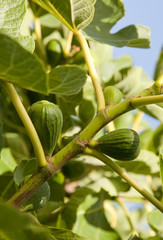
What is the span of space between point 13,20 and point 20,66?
0.25 meters

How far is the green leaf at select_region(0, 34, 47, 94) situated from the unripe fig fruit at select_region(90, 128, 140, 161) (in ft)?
0.61

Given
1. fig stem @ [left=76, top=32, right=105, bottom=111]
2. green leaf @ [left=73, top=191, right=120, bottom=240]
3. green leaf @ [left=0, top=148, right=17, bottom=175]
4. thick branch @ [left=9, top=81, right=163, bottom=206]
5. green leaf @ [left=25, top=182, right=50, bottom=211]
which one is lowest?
green leaf @ [left=73, top=191, right=120, bottom=240]

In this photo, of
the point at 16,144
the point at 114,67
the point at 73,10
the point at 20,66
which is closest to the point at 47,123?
the point at 20,66

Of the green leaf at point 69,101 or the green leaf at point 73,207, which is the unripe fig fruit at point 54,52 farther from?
the green leaf at point 73,207

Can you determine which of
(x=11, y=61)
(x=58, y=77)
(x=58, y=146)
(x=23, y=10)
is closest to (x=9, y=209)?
(x=11, y=61)

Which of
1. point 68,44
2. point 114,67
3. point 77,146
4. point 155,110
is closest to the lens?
point 77,146

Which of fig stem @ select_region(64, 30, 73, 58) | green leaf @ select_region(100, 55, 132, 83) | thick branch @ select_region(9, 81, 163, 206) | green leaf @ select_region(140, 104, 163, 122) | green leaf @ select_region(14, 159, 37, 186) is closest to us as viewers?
thick branch @ select_region(9, 81, 163, 206)

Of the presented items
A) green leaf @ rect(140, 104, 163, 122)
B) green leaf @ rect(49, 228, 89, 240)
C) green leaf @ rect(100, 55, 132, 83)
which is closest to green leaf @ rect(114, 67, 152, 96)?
green leaf @ rect(100, 55, 132, 83)

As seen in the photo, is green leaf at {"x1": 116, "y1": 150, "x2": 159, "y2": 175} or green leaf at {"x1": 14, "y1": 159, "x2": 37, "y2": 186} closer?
green leaf at {"x1": 14, "y1": 159, "x2": 37, "y2": 186}

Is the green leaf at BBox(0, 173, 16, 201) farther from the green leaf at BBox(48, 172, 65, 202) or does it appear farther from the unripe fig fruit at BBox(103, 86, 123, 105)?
the unripe fig fruit at BBox(103, 86, 123, 105)

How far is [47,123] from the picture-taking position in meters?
0.68

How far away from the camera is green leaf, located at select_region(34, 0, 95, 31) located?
32.3 inches

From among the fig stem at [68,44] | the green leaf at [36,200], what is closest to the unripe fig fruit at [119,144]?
the green leaf at [36,200]

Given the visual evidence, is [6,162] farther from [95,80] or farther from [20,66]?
[20,66]
